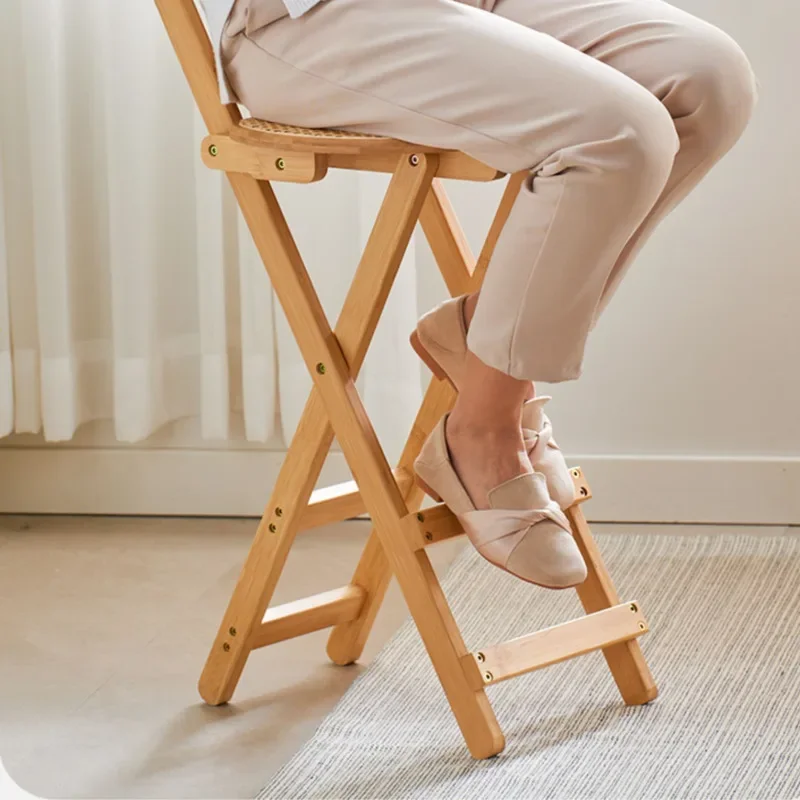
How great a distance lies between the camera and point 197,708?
1.33m

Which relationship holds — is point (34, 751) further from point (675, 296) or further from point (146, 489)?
point (675, 296)

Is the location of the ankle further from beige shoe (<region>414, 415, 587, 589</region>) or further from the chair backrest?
the chair backrest

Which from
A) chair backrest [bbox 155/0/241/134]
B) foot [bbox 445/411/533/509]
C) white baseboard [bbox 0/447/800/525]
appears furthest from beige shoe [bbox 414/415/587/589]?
white baseboard [bbox 0/447/800/525]

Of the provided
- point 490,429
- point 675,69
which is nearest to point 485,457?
point 490,429

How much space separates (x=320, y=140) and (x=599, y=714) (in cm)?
63

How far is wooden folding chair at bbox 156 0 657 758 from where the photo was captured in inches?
45.6

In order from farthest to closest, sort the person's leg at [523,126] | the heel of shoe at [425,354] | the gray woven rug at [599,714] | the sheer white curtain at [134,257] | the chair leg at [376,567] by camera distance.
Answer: the sheer white curtain at [134,257]
the chair leg at [376,567]
the heel of shoe at [425,354]
the gray woven rug at [599,714]
the person's leg at [523,126]

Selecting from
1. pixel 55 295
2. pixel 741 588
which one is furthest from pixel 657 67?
pixel 55 295

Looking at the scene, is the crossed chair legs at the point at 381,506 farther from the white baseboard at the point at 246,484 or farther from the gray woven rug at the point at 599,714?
the white baseboard at the point at 246,484

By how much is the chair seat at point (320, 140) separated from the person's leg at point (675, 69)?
0.62ft

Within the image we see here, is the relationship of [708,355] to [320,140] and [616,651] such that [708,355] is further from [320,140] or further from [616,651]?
[320,140]

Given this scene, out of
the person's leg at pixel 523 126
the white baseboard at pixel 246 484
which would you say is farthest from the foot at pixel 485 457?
the white baseboard at pixel 246 484

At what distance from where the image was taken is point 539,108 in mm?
1033

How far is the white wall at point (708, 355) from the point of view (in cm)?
187
